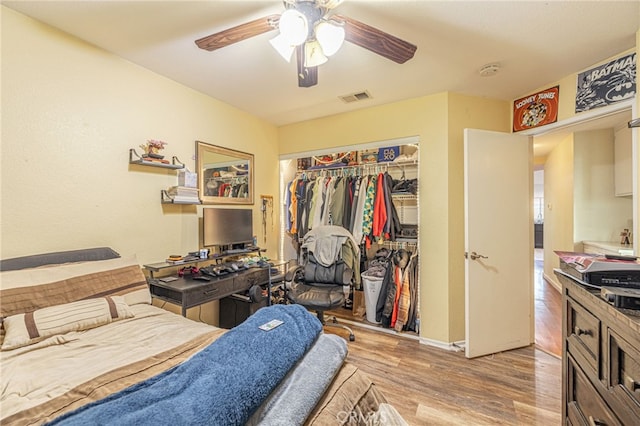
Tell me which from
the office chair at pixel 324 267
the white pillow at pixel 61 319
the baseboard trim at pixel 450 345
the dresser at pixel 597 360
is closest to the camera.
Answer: the dresser at pixel 597 360

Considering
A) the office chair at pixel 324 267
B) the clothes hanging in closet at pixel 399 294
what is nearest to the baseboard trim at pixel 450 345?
the clothes hanging in closet at pixel 399 294

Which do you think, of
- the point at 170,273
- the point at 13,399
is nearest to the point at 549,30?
the point at 13,399

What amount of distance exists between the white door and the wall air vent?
977 millimetres

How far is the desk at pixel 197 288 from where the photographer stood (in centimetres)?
191

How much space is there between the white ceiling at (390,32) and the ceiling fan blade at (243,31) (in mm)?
230

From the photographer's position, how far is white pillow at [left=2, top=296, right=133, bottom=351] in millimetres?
Result: 1193

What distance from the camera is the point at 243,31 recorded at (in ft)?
4.66

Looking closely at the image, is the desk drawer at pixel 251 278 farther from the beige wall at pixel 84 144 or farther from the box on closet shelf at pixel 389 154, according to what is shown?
the box on closet shelf at pixel 389 154

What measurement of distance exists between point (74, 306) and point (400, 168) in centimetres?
321

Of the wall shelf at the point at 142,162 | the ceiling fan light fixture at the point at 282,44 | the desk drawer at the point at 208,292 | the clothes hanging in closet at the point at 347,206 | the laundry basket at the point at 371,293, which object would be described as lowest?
the laundry basket at the point at 371,293

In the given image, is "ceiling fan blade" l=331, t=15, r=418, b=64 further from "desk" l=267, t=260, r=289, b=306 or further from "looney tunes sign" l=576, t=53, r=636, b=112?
"desk" l=267, t=260, r=289, b=306

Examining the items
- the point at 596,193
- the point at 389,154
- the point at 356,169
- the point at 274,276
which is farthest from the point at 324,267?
the point at 596,193

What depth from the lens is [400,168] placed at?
344 cm

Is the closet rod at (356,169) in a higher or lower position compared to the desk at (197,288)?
higher
